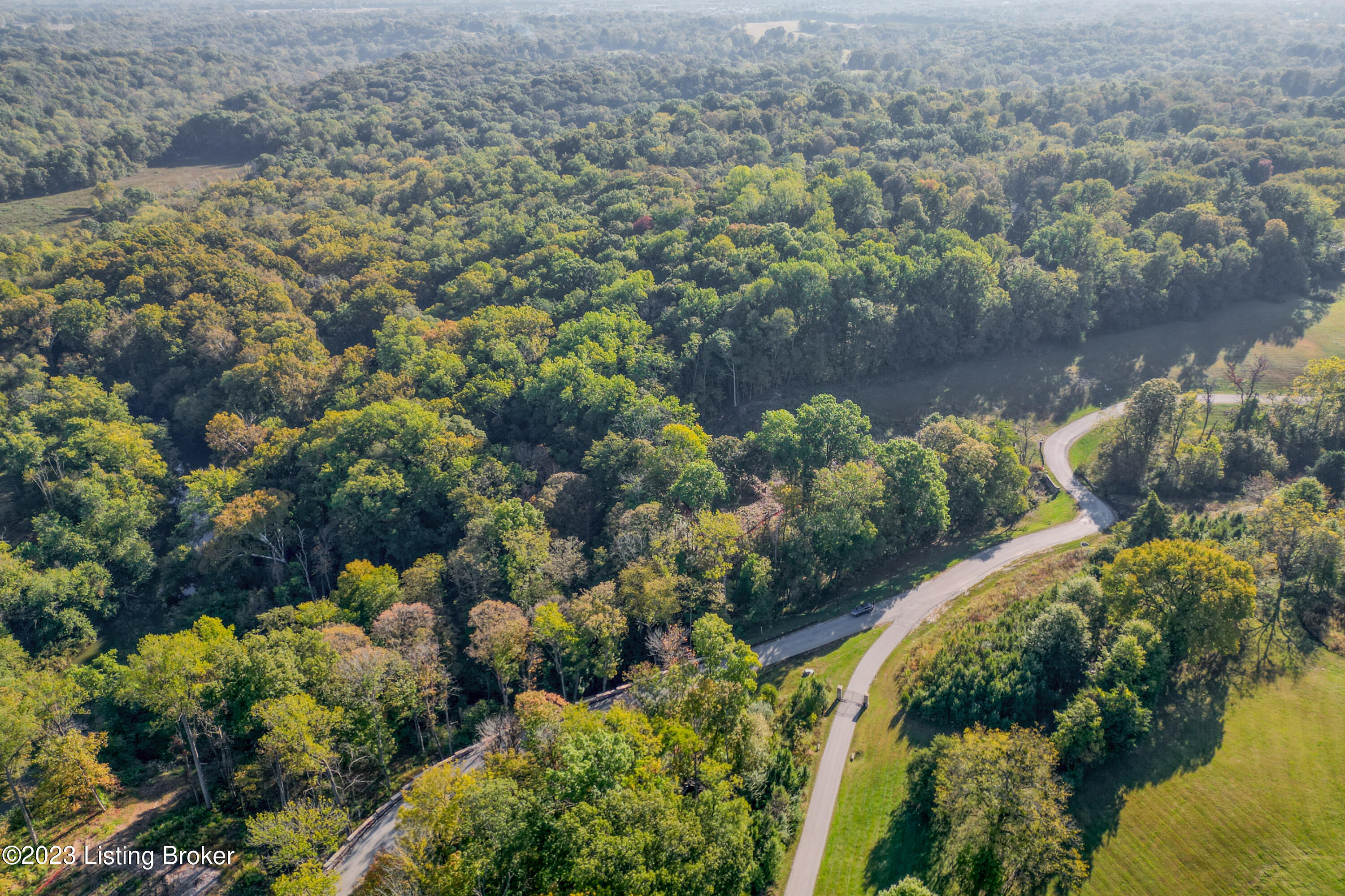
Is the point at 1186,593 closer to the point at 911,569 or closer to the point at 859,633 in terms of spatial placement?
the point at 911,569

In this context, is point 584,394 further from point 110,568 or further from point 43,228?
point 43,228

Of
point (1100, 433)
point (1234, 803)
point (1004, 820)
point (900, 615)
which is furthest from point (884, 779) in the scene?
point (1100, 433)

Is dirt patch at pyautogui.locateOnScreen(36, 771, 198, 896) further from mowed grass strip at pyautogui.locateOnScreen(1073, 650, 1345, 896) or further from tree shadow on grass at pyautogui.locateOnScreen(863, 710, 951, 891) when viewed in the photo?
mowed grass strip at pyautogui.locateOnScreen(1073, 650, 1345, 896)

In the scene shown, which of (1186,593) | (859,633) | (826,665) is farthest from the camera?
(859,633)

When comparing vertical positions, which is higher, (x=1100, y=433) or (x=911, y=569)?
(x=1100, y=433)

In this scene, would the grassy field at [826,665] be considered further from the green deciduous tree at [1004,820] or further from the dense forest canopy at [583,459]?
the green deciduous tree at [1004,820]

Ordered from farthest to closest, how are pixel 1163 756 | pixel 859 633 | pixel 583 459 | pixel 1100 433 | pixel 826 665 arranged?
1. pixel 1100 433
2. pixel 583 459
3. pixel 859 633
4. pixel 826 665
5. pixel 1163 756
